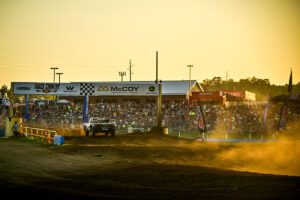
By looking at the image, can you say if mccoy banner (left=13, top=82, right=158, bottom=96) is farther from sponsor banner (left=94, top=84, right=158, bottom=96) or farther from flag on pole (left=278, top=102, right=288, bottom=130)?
flag on pole (left=278, top=102, right=288, bottom=130)

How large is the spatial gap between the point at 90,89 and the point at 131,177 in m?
22.8

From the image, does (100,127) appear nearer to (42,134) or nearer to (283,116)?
(42,134)

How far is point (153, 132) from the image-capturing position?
91.8 feet

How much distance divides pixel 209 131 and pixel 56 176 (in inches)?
937

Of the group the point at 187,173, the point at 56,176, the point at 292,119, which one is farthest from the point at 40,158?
the point at 292,119

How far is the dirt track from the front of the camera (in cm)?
816

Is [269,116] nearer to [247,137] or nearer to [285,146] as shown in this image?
[247,137]

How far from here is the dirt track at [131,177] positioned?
816 centimetres

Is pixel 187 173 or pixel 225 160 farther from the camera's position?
pixel 225 160

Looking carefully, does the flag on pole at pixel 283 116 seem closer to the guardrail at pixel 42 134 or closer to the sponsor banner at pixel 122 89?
the sponsor banner at pixel 122 89

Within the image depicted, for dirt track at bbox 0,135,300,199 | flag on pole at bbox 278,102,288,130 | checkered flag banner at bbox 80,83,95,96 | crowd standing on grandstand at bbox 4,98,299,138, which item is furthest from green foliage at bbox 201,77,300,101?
dirt track at bbox 0,135,300,199

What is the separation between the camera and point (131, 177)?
10.5 m

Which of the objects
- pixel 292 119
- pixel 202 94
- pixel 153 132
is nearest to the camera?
pixel 153 132

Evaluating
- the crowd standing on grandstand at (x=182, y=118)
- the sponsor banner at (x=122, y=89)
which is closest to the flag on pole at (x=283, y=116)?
the crowd standing on grandstand at (x=182, y=118)
